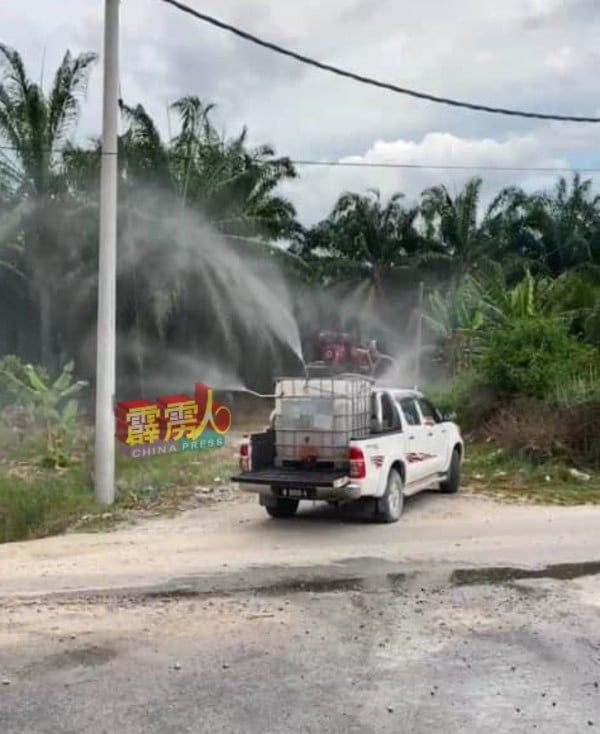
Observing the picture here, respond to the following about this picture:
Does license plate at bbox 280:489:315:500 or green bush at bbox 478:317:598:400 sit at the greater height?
green bush at bbox 478:317:598:400

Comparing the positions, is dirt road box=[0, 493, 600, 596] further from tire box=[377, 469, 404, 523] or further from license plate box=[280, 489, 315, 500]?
license plate box=[280, 489, 315, 500]

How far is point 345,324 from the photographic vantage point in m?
37.2

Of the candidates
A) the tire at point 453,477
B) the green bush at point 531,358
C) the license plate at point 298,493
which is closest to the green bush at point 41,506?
the license plate at point 298,493

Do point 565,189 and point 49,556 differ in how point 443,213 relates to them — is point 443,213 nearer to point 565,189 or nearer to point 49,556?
point 565,189

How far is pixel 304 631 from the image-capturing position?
6.40 metres

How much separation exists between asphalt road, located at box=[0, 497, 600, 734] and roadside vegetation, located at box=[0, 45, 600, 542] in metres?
3.06

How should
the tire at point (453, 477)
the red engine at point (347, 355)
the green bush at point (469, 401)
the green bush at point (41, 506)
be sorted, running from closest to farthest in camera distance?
1. the green bush at point (41, 506)
2. the tire at point (453, 477)
3. the green bush at point (469, 401)
4. the red engine at point (347, 355)

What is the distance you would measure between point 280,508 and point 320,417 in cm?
142

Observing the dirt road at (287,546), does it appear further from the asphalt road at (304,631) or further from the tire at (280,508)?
the tire at (280,508)

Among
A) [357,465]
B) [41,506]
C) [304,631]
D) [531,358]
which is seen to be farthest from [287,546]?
[531,358]

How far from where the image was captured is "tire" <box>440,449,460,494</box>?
44.1ft

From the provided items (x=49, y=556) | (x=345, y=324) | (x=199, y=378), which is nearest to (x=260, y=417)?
(x=199, y=378)

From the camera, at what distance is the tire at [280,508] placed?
11.5 metres

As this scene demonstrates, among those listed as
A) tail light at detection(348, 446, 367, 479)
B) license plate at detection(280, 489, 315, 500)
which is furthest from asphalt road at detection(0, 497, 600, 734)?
tail light at detection(348, 446, 367, 479)
